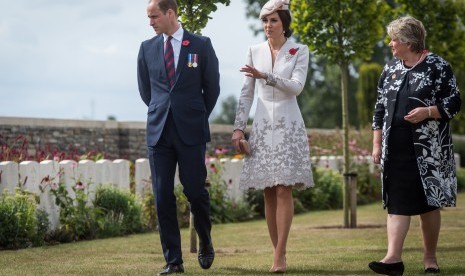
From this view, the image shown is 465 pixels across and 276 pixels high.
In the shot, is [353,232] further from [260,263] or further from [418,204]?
[418,204]

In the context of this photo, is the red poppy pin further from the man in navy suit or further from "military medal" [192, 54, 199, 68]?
"military medal" [192, 54, 199, 68]

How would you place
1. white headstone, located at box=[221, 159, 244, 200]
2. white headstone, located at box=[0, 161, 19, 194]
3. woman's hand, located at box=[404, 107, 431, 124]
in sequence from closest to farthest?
woman's hand, located at box=[404, 107, 431, 124] < white headstone, located at box=[0, 161, 19, 194] < white headstone, located at box=[221, 159, 244, 200]

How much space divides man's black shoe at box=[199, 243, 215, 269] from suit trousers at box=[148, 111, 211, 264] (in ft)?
0.94

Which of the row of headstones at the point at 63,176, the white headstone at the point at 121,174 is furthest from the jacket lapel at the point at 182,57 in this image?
the white headstone at the point at 121,174

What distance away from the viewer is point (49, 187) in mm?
10680

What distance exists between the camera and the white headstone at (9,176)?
33.6ft

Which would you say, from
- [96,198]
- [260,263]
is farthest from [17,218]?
[260,263]

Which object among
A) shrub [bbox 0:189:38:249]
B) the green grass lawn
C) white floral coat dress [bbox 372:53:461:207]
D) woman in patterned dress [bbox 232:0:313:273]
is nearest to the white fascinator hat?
woman in patterned dress [bbox 232:0:313:273]

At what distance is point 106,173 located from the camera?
467 inches

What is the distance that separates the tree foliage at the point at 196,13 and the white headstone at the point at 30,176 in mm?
2717

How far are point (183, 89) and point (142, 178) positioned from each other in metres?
6.28

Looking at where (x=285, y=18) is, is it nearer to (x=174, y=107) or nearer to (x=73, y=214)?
(x=174, y=107)

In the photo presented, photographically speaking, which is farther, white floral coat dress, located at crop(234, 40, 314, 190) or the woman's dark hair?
the woman's dark hair

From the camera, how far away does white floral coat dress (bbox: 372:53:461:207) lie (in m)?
6.64
